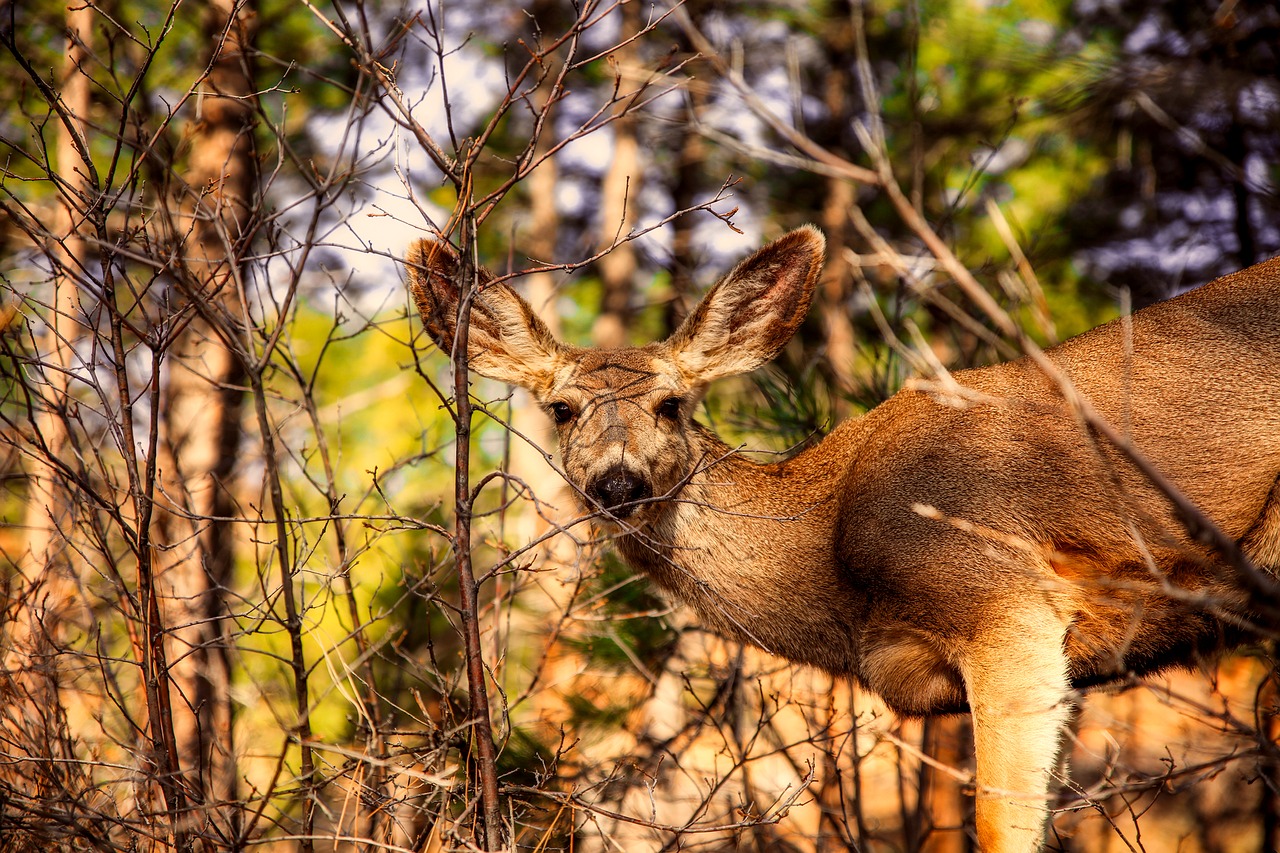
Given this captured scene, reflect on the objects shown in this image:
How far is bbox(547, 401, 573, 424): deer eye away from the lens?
18.0ft

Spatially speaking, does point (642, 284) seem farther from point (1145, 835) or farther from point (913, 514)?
point (913, 514)

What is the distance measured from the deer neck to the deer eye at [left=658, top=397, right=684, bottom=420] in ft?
0.74

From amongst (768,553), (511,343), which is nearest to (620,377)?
(511,343)

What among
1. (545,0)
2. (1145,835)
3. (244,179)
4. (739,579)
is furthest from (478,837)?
(545,0)

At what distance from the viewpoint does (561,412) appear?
219 inches

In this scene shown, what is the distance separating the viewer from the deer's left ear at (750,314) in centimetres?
557

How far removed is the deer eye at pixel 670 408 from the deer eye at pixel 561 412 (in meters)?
0.47

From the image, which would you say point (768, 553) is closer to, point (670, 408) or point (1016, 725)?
point (670, 408)

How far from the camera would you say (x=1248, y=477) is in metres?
4.51

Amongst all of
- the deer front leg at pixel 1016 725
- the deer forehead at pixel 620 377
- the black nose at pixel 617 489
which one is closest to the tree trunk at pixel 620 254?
the deer forehead at pixel 620 377

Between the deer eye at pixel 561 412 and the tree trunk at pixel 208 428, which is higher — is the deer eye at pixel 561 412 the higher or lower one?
the lower one

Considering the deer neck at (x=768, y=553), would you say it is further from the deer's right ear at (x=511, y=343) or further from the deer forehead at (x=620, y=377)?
the deer's right ear at (x=511, y=343)

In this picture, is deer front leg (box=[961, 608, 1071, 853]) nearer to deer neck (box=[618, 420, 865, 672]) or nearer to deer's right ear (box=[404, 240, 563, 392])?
deer neck (box=[618, 420, 865, 672])

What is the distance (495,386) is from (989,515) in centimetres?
699
